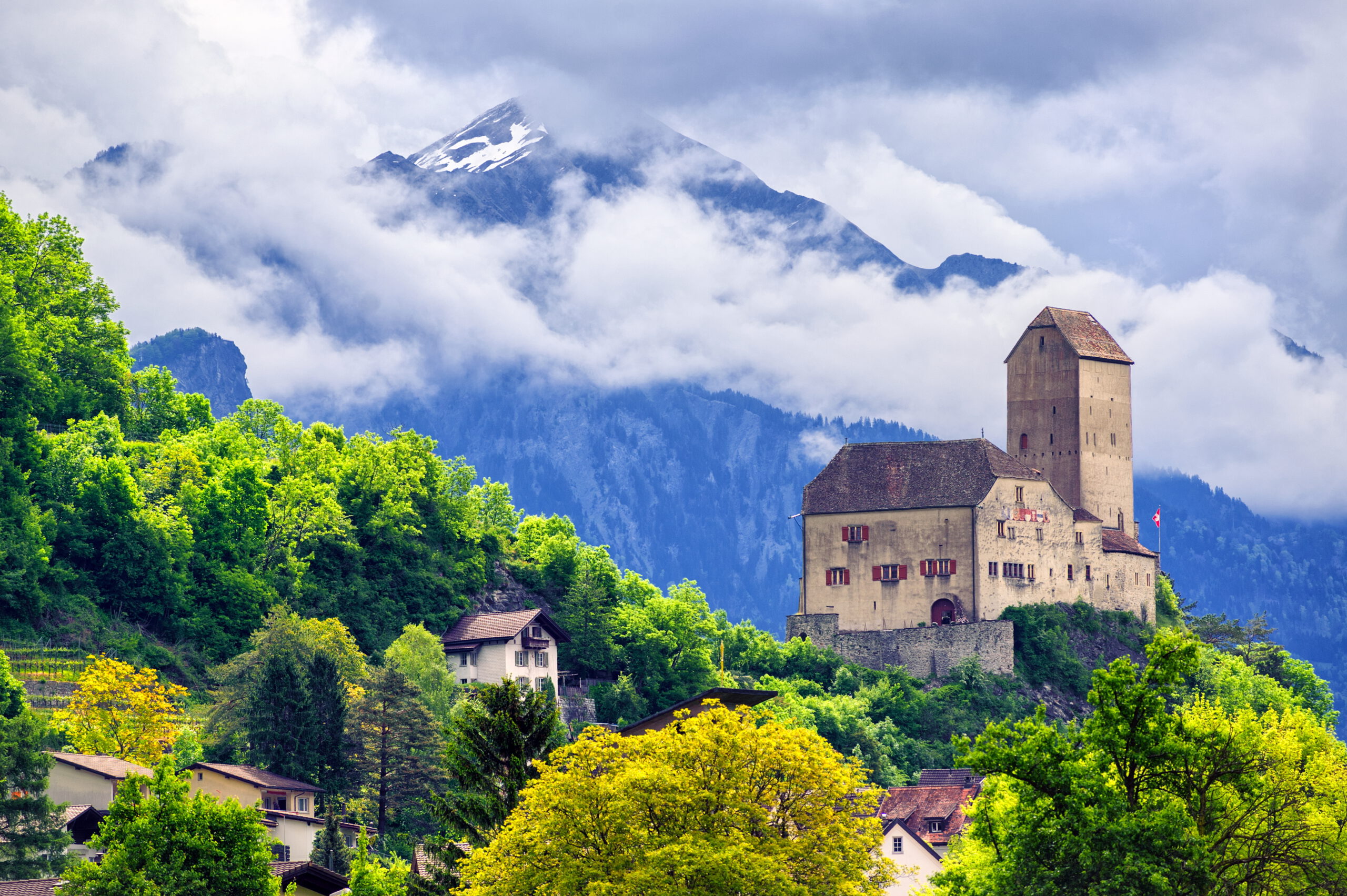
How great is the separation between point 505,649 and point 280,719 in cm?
2297

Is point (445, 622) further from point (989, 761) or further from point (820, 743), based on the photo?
point (989, 761)

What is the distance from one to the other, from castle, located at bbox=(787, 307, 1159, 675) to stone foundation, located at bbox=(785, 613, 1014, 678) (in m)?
0.07

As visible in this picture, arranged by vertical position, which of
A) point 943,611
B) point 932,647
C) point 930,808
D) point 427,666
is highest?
point 943,611

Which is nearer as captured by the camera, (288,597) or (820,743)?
(820,743)

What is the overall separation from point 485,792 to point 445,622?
181 ft

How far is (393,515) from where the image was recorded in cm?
12519

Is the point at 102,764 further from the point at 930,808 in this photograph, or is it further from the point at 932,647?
the point at 932,647

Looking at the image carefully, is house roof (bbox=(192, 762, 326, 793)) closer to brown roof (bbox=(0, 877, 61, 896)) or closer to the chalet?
the chalet

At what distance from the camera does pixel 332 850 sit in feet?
268

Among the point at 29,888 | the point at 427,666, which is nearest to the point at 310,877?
the point at 29,888

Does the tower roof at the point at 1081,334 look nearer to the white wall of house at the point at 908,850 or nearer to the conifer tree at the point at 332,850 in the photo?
the white wall of house at the point at 908,850

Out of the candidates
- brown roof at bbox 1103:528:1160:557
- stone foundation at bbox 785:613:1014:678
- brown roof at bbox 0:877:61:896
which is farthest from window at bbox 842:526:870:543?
brown roof at bbox 0:877:61:896

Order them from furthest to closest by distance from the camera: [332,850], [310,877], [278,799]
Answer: [278,799]
[332,850]
[310,877]

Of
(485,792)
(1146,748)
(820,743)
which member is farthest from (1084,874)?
(485,792)
